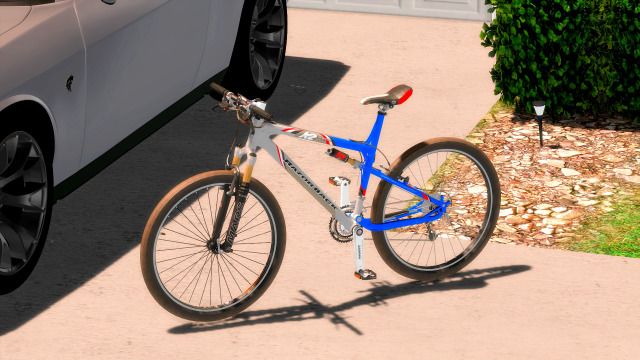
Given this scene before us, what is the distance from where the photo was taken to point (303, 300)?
7508 millimetres

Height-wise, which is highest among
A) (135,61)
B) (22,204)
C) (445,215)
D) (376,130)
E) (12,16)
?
(12,16)

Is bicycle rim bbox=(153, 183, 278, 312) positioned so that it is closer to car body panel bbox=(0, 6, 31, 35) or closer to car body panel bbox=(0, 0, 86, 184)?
car body panel bbox=(0, 0, 86, 184)

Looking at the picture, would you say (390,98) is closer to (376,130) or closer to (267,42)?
(376,130)

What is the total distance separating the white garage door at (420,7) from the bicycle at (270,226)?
538 centimetres

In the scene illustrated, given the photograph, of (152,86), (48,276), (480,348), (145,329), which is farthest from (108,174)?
(480,348)

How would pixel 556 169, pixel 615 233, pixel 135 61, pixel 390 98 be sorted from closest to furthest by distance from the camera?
pixel 390 98 → pixel 135 61 → pixel 615 233 → pixel 556 169

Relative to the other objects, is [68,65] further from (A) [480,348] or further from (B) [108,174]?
(A) [480,348]

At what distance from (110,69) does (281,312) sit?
71.4 inches

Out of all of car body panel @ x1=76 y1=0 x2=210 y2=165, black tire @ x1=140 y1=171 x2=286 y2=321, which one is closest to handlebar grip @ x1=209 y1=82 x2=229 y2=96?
black tire @ x1=140 y1=171 x2=286 y2=321

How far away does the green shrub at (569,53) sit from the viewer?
10.2 metres

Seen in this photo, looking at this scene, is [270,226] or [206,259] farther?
[206,259]

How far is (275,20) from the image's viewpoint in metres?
10.7

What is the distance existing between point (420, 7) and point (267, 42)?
3383mm

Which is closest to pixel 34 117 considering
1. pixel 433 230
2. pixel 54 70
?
pixel 54 70
